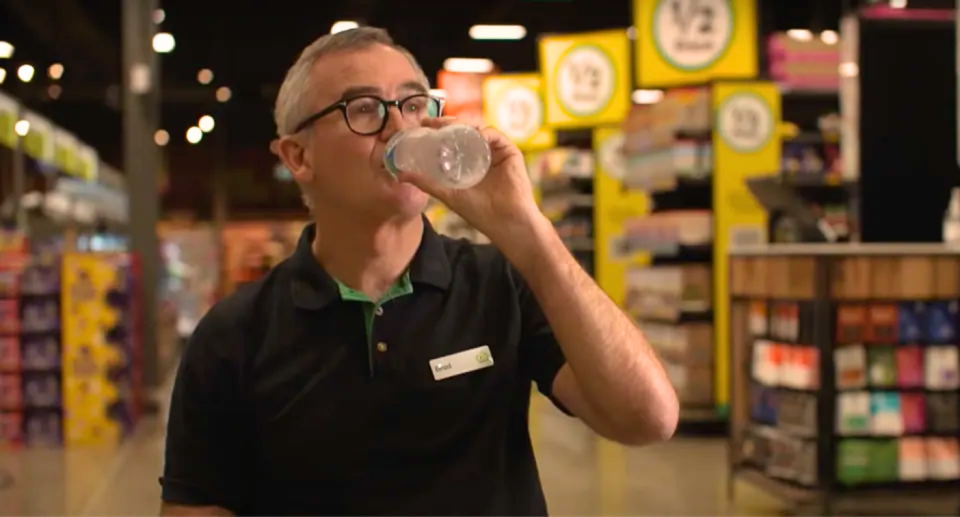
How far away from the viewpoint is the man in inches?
66.3

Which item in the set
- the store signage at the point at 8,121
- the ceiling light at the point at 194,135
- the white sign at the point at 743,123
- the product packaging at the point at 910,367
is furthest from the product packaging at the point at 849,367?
the ceiling light at the point at 194,135

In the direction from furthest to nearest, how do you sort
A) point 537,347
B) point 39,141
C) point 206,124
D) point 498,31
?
point 206,124, point 498,31, point 39,141, point 537,347

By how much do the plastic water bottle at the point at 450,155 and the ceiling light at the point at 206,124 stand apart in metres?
18.1

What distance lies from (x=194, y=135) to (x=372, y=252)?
18417 millimetres

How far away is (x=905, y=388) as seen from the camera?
16.4 feet

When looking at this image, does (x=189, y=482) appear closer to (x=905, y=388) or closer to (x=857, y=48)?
(x=905, y=388)

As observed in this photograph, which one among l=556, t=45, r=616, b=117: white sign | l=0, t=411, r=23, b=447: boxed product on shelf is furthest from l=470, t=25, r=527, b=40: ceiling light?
l=0, t=411, r=23, b=447: boxed product on shelf

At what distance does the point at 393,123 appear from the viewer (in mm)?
1664

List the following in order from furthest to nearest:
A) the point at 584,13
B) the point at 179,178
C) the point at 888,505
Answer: the point at 179,178 → the point at 584,13 → the point at 888,505

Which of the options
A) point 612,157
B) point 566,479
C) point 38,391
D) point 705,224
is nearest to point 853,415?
point 566,479

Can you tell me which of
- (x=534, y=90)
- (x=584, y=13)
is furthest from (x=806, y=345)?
(x=584, y=13)

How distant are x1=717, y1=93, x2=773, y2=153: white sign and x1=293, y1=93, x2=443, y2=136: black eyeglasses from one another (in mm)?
6612

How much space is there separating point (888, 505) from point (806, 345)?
886mm

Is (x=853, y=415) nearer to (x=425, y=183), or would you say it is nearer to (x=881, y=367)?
(x=881, y=367)
